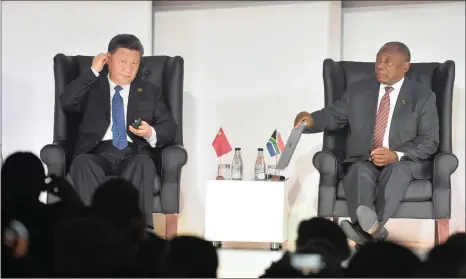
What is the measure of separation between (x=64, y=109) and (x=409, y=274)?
10.3 inches

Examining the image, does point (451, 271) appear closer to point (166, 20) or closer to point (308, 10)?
point (166, 20)

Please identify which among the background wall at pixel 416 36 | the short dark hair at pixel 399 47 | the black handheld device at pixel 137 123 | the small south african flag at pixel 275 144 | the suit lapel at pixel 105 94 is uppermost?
the background wall at pixel 416 36

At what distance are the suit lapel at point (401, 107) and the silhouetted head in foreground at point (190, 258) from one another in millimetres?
223

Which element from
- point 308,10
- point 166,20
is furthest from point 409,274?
point 308,10

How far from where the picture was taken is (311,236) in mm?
308

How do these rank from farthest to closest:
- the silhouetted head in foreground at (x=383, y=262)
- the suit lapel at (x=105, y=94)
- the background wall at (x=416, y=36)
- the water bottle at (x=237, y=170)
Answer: the water bottle at (x=237, y=170) → the background wall at (x=416, y=36) → the suit lapel at (x=105, y=94) → the silhouetted head in foreground at (x=383, y=262)

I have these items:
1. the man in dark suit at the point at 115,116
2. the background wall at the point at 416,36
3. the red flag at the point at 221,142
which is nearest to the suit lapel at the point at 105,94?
the man in dark suit at the point at 115,116

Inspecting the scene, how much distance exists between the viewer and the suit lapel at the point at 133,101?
391mm

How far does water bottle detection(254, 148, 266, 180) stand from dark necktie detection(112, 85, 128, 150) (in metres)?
0.17

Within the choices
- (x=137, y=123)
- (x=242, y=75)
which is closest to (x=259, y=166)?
(x=137, y=123)

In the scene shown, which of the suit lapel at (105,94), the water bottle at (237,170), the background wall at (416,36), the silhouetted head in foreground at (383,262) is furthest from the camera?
the water bottle at (237,170)

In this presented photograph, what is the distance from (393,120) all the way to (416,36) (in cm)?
26

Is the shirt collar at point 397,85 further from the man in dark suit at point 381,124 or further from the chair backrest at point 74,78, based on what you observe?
the chair backrest at point 74,78

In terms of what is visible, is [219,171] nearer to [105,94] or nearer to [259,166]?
[259,166]
